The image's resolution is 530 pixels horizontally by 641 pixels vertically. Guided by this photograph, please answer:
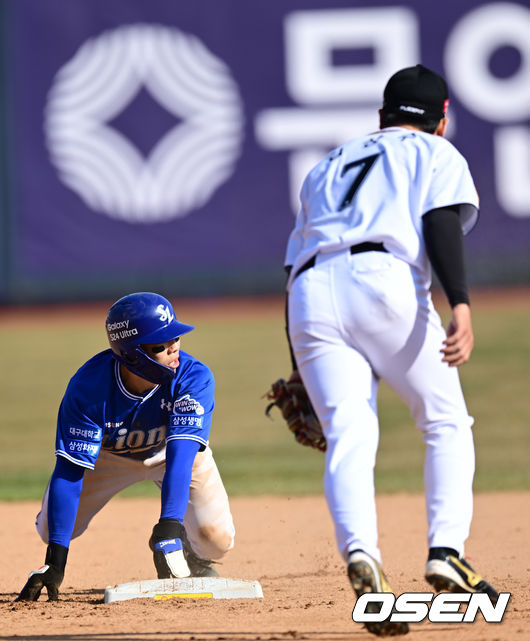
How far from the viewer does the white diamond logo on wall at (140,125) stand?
565 inches

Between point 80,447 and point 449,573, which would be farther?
point 80,447

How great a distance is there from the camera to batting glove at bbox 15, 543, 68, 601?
3955mm

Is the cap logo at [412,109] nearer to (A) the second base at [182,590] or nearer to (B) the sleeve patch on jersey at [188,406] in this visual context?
(B) the sleeve patch on jersey at [188,406]

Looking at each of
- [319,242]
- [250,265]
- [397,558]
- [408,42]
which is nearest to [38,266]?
[250,265]

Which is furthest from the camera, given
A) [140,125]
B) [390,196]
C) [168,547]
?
[140,125]

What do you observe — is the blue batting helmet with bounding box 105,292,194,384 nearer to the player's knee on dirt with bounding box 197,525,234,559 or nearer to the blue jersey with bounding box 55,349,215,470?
the blue jersey with bounding box 55,349,215,470

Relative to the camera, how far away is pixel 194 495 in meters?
4.48

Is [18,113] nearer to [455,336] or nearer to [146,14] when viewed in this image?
[146,14]

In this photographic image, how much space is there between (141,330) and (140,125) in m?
10.8

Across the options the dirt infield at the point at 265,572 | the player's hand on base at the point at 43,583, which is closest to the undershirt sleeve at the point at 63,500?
the player's hand on base at the point at 43,583

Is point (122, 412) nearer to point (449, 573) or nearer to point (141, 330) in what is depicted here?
point (141, 330)

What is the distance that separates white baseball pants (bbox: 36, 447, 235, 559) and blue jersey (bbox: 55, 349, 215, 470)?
0.18 metres

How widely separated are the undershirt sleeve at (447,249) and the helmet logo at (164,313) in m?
1.24

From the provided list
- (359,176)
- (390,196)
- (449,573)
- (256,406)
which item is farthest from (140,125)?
(449,573)
